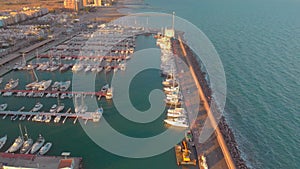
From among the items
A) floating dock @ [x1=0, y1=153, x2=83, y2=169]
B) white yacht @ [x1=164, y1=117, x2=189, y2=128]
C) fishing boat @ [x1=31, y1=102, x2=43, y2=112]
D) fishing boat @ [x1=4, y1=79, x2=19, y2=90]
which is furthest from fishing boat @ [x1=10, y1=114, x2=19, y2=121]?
white yacht @ [x1=164, y1=117, x2=189, y2=128]

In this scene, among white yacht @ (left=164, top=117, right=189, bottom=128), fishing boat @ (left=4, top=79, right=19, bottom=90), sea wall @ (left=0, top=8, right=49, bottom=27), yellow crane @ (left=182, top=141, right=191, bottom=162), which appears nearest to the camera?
yellow crane @ (left=182, top=141, right=191, bottom=162)

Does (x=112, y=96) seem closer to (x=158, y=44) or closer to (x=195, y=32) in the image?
(x=158, y=44)

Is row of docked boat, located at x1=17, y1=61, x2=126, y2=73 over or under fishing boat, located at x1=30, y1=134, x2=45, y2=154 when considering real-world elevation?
over

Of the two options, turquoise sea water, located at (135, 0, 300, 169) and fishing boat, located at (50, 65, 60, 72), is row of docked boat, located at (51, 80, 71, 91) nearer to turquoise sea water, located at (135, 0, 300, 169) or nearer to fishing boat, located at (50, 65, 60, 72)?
fishing boat, located at (50, 65, 60, 72)

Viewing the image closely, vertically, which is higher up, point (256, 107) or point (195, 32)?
point (195, 32)

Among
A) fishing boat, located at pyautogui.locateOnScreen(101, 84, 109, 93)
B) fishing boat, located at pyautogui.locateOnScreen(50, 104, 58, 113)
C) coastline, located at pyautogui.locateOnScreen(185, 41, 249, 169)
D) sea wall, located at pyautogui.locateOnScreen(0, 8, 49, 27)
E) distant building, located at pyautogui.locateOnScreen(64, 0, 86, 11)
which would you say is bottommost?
coastline, located at pyautogui.locateOnScreen(185, 41, 249, 169)

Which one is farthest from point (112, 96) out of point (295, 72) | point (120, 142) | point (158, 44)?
point (295, 72)
